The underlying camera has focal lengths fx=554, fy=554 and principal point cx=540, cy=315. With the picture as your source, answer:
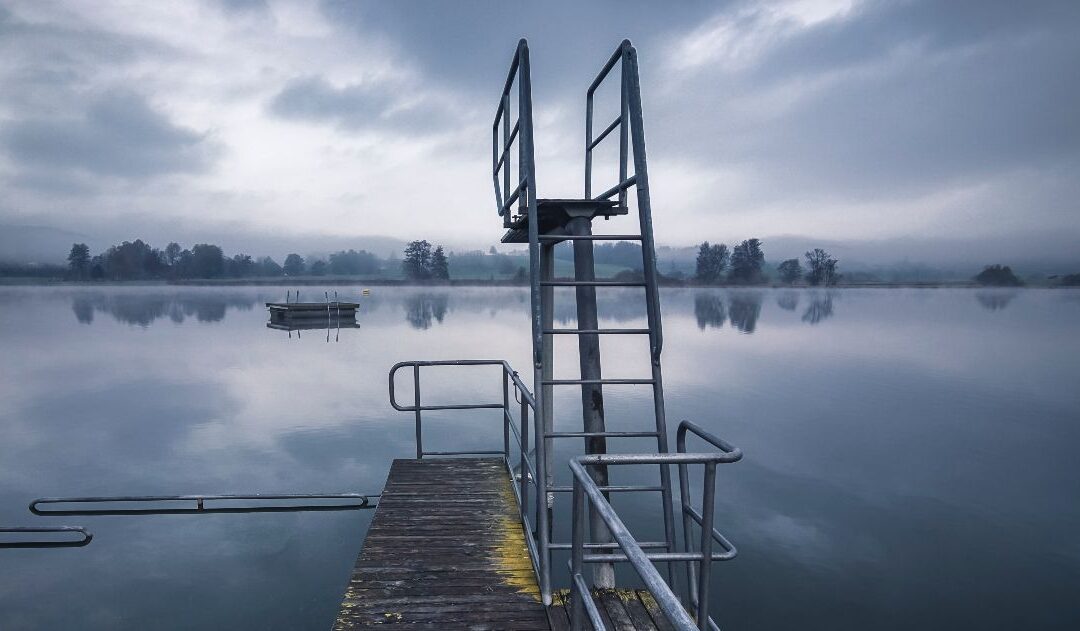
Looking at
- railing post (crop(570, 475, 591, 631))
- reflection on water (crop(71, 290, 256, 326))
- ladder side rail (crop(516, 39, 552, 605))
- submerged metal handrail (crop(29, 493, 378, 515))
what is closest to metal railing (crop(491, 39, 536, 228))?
ladder side rail (crop(516, 39, 552, 605))

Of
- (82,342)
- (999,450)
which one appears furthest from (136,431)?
Answer: (82,342)

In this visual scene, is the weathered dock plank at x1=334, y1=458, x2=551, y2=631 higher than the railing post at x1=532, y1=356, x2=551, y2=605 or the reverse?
the reverse

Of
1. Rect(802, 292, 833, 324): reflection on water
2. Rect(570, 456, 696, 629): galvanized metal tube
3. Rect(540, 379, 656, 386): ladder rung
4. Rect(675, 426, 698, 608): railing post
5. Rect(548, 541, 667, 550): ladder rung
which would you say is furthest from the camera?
Rect(802, 292, 833, 324): reflection on water

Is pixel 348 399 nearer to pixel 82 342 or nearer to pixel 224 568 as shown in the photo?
pixel 224 568

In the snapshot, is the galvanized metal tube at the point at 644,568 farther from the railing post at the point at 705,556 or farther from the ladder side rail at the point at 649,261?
the ladder side rail at the point at 649,261

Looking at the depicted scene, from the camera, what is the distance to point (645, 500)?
37.0 ft

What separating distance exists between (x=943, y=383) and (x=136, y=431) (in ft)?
109

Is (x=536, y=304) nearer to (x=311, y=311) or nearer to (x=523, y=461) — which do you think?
(x=523, y=461)

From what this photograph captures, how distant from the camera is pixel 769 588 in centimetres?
830

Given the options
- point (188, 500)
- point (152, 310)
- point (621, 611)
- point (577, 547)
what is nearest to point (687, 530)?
point (621, 611)

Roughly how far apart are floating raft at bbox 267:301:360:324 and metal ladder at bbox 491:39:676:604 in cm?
4569

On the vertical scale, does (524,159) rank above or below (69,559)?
above

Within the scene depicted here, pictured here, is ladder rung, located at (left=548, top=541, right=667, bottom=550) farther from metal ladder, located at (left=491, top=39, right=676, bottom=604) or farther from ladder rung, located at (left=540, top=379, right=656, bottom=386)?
ladder rung, located at (left=540, top=379, right=656, bottom=386)

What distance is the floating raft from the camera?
1887 inches
